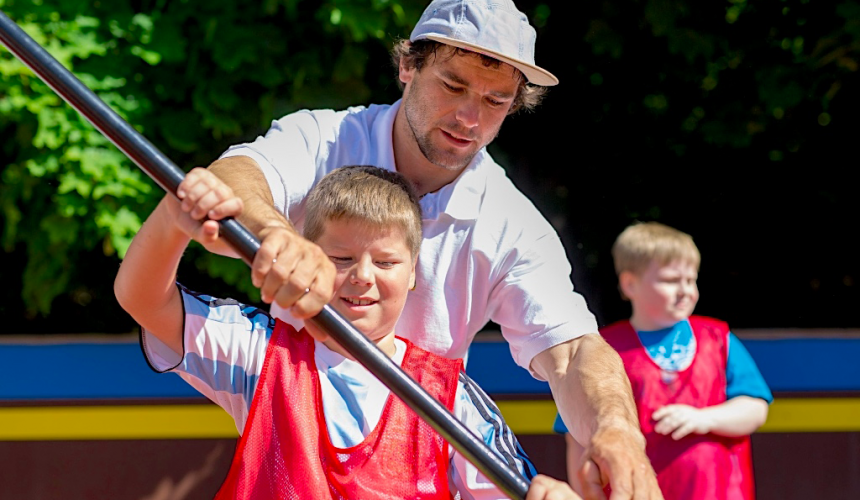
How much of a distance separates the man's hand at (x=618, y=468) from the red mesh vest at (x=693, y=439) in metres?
1.03

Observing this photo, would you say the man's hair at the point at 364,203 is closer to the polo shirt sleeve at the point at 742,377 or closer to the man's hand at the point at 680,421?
the man's hand at the point at 680,421

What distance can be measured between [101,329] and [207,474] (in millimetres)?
1242

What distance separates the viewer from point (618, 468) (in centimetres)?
156

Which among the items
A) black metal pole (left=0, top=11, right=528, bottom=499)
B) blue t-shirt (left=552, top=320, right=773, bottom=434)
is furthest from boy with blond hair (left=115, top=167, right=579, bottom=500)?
blue t-shirt (left=552, top=320, right=773, bottom=434)

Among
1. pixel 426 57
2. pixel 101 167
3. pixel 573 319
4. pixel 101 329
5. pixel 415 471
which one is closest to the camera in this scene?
pixel 415 471

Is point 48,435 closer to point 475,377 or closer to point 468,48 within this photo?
point 475,377

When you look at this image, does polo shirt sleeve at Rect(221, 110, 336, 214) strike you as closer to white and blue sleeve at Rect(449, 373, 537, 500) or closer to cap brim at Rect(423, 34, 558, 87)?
cap brim at Rect(423, 34, 558, 87)

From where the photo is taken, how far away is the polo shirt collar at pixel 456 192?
84.0 inches

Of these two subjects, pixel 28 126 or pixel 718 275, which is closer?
pixel 28 126

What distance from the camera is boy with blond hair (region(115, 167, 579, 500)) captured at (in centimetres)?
164

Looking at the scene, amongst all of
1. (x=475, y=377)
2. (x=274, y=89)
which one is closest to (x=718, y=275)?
(x=475, y=377)

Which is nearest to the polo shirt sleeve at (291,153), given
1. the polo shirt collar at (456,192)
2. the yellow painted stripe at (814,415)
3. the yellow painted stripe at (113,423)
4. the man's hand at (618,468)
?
the polo shirt collar at (456,192)

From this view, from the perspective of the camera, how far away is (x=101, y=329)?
3816 millimetres

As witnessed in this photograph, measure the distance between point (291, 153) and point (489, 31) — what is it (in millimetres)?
472
